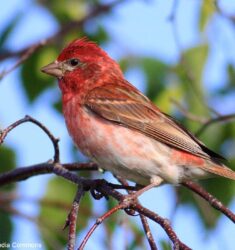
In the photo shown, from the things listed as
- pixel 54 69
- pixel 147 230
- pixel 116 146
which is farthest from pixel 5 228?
pixel 147 230

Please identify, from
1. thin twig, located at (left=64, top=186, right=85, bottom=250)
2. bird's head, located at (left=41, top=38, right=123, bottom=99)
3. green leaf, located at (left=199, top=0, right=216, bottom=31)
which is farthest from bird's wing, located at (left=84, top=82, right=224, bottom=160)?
thin twig, located at (left=64, top=186, right=85, bottom=250)

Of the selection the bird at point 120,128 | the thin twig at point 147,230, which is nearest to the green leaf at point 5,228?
the bird at point 120,128

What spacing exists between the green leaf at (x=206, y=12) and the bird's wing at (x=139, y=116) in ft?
2.92

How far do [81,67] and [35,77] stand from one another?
1.59 ft

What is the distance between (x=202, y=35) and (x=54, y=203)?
2.18 meters

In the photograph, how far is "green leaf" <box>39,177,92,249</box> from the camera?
669cm

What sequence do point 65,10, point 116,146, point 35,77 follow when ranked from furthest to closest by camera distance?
point 65,10, point 35,77, point 116,146

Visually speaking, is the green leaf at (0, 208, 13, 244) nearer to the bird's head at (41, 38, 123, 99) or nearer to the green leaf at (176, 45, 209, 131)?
the bird's head at (41, 38, 123, 99)

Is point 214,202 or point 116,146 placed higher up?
point 116,146

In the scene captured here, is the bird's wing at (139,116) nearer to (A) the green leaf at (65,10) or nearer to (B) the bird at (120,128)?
(B) the bird at (120,128)

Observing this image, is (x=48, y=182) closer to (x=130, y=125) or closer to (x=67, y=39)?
(x=130, y=125)

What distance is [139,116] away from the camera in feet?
23.4

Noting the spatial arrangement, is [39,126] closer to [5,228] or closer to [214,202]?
[214,202]

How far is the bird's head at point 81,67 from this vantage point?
723 centimetres
